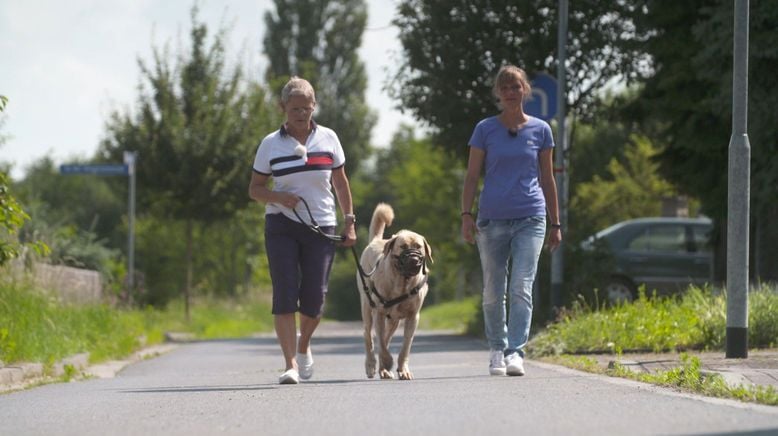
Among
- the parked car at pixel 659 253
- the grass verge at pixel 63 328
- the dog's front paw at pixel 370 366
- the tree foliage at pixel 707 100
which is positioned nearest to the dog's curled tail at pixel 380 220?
the dog's front paw at pixel 370 366

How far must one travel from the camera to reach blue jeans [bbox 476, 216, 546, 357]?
10.3 m

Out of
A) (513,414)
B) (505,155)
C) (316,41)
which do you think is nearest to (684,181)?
(505,155)

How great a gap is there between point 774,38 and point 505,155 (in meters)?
8.19

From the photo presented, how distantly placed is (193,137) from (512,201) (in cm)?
1684

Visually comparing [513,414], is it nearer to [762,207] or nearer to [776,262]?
[762,207]

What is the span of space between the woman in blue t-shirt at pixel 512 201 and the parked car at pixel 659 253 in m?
12.8

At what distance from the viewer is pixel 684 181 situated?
2109 centimetres

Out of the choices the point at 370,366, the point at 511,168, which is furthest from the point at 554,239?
the point at 370,366

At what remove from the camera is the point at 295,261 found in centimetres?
1011

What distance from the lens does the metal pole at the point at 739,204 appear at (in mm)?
10680

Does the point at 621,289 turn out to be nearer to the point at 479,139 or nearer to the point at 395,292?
the point at 395,292

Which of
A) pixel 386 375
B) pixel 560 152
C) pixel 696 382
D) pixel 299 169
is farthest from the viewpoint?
pixel 560 152

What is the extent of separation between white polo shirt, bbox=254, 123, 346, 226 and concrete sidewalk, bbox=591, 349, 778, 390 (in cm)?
256

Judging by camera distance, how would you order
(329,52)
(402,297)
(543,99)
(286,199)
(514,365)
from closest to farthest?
(286,199)
(514,365)
(402,297)
(543,99)
(329,52)
